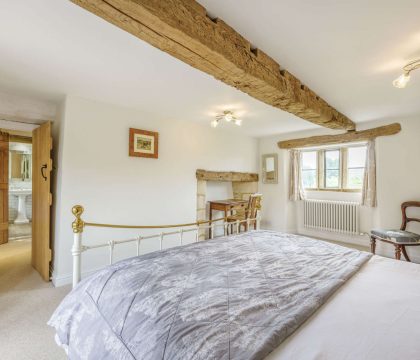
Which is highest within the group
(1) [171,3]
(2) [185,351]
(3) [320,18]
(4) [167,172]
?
(3) [320,18]

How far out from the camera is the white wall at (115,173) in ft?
8.63

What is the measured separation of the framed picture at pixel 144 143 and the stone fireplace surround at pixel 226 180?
90cm

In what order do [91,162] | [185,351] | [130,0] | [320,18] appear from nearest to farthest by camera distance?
1. [185,351]
2. [130,0]
3. [320,18]
4. [91,162]

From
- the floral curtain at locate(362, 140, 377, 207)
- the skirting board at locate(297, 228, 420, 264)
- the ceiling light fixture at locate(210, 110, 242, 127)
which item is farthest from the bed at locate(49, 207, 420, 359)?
the floral curtain at locate(362, 140, 377, 207)

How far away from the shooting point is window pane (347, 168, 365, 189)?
14.0 feet

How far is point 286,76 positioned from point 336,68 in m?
0.43

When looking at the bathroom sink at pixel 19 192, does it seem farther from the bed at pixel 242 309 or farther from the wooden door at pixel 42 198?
the bed at pixel 242 309

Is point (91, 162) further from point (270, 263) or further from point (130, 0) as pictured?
point (270, 263)

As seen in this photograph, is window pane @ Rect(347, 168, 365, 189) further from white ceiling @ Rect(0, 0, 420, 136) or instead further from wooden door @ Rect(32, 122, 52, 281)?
wooden door @ Rect(32, 122, 52, 281)

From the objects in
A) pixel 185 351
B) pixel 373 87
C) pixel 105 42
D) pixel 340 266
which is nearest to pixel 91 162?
pixel 105 42

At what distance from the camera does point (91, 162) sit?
279cm

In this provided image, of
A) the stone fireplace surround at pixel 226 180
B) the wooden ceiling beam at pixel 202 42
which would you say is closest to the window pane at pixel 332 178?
the stone fireplace surround at pixel 226 180

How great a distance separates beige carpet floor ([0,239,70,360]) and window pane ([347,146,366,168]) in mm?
4914

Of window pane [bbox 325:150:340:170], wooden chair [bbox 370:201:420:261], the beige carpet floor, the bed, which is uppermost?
window pane [bbox 325:150:340:170]
